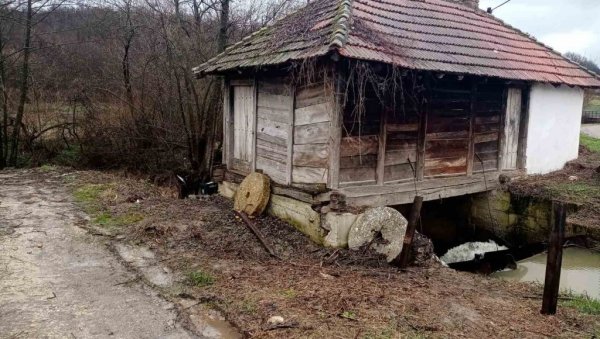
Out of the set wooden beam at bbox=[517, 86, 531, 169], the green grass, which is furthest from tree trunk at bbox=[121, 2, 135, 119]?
the green grass

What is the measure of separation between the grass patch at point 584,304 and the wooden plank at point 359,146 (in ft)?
11.5

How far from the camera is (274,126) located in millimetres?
8258

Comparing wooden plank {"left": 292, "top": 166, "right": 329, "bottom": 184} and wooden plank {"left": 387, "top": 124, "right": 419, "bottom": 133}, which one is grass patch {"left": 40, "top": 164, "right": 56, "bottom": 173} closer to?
wooden plank {"left": 292, "top": 166, "right": 329, "bottom": 184}

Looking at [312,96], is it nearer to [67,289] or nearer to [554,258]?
[554,258]

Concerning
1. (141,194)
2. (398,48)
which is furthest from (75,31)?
(398,48)

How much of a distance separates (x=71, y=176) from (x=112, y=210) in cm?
448

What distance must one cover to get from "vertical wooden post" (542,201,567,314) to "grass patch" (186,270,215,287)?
381cm

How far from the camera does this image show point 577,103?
11602 millimetres

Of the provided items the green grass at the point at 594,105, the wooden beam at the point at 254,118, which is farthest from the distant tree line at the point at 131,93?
the green grass at the point at 594,105

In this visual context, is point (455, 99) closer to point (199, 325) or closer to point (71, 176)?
point (199, 325)

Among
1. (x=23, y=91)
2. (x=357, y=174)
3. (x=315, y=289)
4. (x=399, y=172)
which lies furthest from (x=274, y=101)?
(x=23, y=91)

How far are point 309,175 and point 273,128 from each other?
136cm

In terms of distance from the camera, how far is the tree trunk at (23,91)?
13.9 m

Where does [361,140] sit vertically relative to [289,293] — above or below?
above
